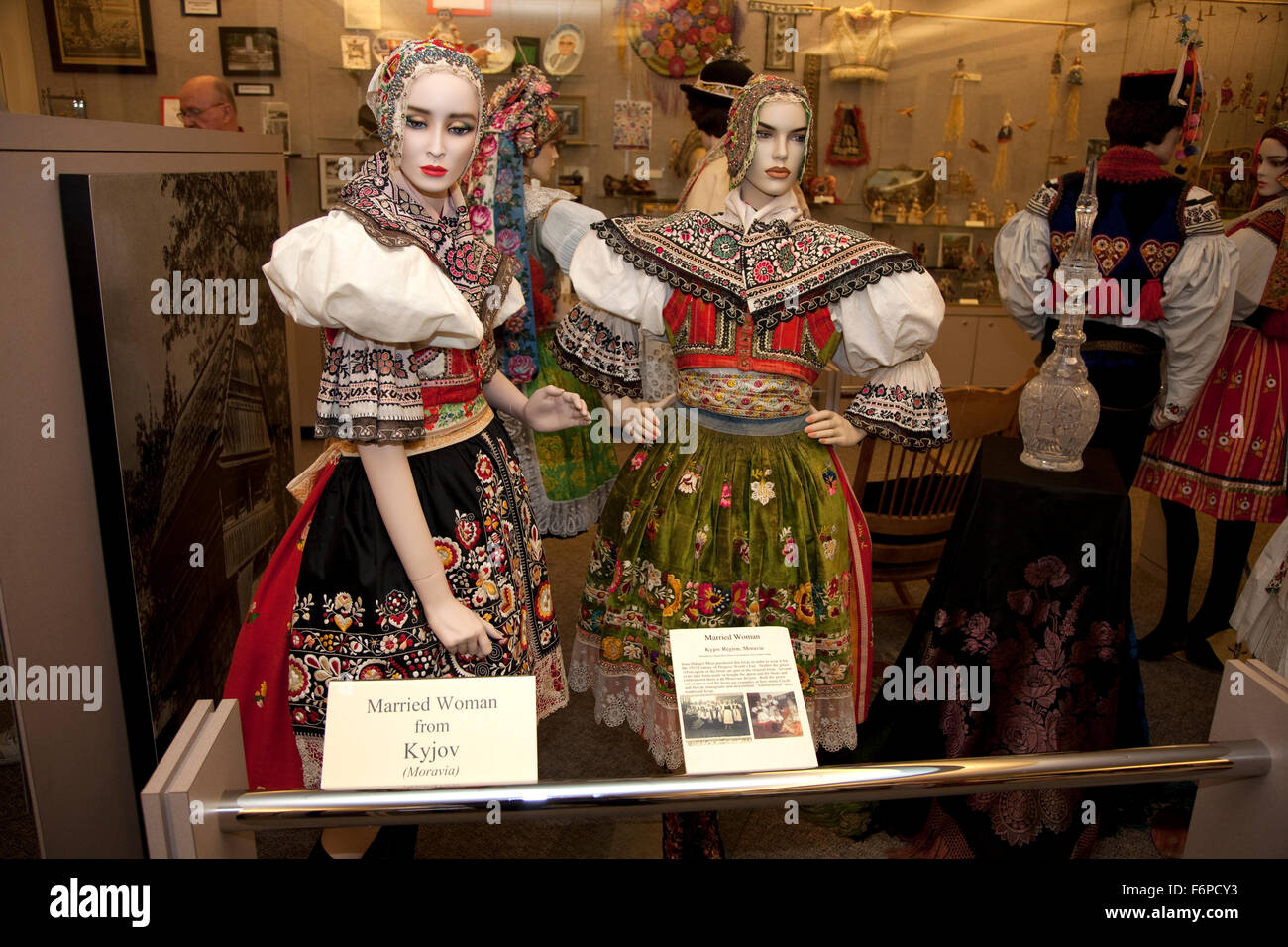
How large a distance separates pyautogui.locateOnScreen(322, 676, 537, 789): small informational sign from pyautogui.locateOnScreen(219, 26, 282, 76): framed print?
4.65m

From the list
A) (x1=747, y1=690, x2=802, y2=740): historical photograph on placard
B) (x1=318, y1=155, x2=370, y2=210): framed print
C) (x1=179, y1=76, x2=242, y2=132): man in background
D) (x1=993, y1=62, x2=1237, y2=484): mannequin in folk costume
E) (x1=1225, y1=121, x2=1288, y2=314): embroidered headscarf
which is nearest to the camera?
(x1=747, y1=690, x2=802, y2=740): historical photograph on placard

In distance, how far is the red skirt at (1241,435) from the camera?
2.86 m

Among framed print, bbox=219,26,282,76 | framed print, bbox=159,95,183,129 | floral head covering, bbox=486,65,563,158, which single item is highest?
framed print, bbox=219,26,282,76

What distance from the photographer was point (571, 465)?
2807 millimetres

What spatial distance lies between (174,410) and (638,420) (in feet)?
3.61

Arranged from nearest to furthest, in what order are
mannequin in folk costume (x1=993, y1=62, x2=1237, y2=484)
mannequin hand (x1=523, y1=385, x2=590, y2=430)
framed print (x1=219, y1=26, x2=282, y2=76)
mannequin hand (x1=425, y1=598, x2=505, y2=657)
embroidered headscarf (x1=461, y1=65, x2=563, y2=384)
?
mannequin hand (x1=425, y1=598, x2=505, y2=657)
mannequin hand (x1=523, y1=385, x2=590, y2=430)
embroidered headscarf (x1=461, y1=65, x2=563, y2=384)
mannequin in folk costume (x1=993, y1=62, x2=1237, y2=484)
framed print (x1=219, y1=26, x2=282, y2=76)

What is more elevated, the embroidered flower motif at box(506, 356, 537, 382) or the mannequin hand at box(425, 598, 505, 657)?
the embroidered flower motif at box(506, 356, 537, 382)

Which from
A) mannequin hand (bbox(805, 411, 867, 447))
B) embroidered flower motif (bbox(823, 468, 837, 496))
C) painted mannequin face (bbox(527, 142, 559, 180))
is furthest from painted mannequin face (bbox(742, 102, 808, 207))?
painted mannequin face (bbox(527, 142, 559, 180))

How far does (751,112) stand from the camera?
62.2 inches

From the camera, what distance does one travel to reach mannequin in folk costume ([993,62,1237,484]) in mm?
2562

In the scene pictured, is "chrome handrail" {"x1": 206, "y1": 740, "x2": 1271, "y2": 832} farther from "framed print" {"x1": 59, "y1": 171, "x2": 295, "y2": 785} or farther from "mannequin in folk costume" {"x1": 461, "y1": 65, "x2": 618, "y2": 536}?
"mannequin in folk costume" {"x1": 461, "y1": 65, "x2": 618, "y2": 536}
